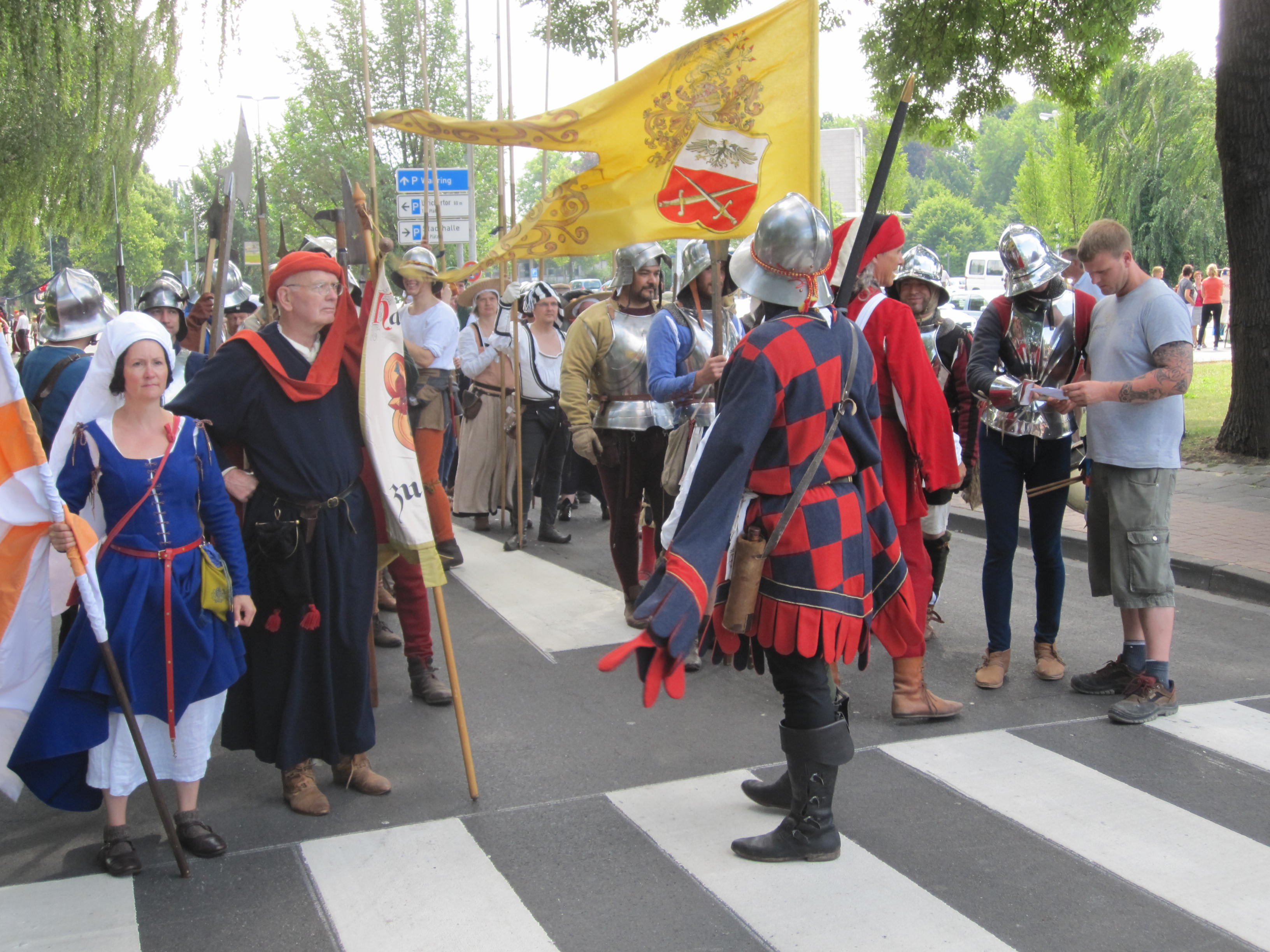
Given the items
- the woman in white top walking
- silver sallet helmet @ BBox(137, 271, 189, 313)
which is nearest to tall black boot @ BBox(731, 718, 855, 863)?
silver sallet helmet @ BBox(137, 271, 189, 313)

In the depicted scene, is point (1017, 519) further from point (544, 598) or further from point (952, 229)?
point (952, 229)

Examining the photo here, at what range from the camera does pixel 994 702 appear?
16.2 feet

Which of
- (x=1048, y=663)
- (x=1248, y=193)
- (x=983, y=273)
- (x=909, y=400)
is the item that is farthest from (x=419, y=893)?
(x=983, y=273)

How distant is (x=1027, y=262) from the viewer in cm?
507

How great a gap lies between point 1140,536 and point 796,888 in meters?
2.35

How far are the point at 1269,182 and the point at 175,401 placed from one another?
9488 mm

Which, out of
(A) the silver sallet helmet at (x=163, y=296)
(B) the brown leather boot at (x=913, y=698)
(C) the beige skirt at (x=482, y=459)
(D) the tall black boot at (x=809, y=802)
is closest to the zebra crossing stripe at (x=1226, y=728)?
(B) the brown leather boot at (x=913, y=698)

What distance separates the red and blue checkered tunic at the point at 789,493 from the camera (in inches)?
126

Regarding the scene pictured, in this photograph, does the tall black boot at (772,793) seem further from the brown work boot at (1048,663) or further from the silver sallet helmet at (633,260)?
the silver sallet helmet at (633,260)

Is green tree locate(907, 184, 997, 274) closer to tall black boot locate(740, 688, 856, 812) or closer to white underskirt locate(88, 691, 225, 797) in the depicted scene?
tall black boot locate(740, 688, 856, 812)

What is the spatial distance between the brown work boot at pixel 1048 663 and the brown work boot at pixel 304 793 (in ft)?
10.3

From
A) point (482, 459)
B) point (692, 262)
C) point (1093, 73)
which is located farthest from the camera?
point (1093, 73)

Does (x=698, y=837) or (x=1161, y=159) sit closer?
(x=698, y=837)

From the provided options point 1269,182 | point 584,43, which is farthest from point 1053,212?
point 1269,182
